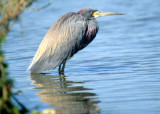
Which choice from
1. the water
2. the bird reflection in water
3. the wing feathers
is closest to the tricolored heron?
the wing feathers

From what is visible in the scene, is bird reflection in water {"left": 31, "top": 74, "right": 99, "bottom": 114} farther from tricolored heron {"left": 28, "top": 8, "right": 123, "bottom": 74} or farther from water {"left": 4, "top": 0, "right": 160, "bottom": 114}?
tricolored heron {"left": 28, "top": 8, "right": 123, "bottom": 74}

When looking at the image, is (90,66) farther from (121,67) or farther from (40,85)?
(40,85)

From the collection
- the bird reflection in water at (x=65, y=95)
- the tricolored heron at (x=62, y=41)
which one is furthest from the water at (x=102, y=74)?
the tricolored heron at (x=62, y=41)

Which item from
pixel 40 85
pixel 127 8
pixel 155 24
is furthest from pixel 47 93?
pixel 127 8

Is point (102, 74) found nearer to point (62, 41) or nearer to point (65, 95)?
point (62, 41)

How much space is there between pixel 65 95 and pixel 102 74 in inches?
65.7

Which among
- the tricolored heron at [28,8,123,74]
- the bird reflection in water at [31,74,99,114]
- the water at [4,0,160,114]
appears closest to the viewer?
the bird reflection in water at [31,74,99,114]

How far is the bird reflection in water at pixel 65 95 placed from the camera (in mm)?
5715

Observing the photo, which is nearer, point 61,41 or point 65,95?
point 65,95

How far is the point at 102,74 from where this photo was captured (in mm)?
8117

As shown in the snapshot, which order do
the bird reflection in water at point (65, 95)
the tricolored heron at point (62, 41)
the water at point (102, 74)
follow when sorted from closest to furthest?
1. the bird reflection in water at point (65, 95)
2. the water at point (102, 74)
3. the tricolored heron at point (62, 41)

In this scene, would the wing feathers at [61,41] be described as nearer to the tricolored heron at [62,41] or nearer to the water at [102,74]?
the tricolored heron at [62,41]

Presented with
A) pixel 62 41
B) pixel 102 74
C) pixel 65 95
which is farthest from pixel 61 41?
pixel 65 95

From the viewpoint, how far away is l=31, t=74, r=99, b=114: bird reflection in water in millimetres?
5715
